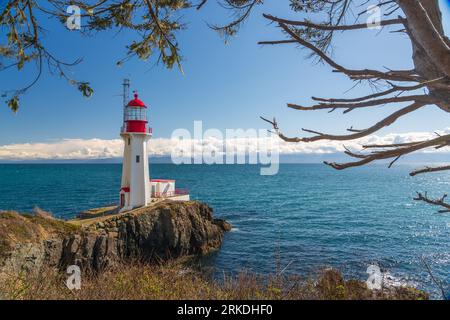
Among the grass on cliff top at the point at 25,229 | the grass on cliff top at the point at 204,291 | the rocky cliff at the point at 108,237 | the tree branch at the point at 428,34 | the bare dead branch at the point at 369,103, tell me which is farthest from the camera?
the rocky cliff at the point at 108,237

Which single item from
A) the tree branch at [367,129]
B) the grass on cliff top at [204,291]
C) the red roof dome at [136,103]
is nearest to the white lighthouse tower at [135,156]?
the red roof dome at [136,103]

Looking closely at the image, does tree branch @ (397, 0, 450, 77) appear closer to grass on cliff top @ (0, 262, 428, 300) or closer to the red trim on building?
grass on cliff top @ (0, 262, 428, 300)

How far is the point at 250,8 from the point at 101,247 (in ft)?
62.1

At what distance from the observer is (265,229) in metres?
30.3

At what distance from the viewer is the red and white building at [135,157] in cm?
2653

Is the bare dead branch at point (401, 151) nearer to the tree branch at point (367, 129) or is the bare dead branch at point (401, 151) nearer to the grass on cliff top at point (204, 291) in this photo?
the tree branch at point (367, 129)

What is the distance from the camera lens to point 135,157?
27.0 meters

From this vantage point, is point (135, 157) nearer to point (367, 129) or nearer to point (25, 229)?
point (25, 229)

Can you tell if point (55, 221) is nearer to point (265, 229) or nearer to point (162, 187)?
point (162, 187)

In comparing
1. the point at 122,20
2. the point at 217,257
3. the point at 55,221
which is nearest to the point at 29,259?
the point at 55,221

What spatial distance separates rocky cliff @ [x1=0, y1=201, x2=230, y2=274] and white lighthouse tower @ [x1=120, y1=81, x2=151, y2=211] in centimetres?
223

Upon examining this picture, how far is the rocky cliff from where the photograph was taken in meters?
14.7

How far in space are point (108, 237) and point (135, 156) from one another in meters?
9.30
